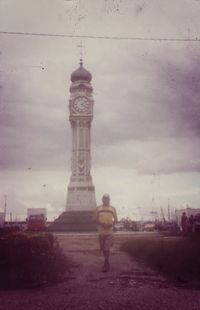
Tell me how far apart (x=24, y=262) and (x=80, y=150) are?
69015 mm

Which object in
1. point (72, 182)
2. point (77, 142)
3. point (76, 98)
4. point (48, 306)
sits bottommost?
point (48, 306)

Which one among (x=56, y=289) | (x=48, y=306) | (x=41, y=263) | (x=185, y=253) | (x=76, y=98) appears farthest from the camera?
(x=76, y=98)

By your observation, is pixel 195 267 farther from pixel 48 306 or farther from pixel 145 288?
pixel 48 306

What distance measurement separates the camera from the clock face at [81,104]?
78.6 meters

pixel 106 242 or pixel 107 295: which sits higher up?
pixel 106 242

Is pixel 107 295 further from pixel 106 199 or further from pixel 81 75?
pixel 81 75

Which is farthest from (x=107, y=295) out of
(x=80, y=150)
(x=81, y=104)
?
(x=81, y=104)

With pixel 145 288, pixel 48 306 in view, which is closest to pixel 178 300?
pixel 145 288

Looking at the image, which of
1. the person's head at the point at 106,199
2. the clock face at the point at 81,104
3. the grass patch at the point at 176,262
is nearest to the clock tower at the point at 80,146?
the clock face at the point at 81,104

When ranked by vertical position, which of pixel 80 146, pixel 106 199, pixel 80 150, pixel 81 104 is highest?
pixel 81 104

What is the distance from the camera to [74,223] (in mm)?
66375

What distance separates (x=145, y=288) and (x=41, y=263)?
191 cm

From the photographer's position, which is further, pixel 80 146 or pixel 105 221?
pixel 80 146

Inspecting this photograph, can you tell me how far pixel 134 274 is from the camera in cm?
881
